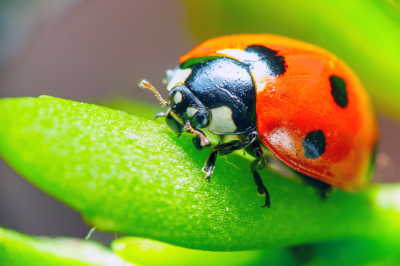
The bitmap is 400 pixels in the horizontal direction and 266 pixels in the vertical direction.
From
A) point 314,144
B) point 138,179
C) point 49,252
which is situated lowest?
point 49,252

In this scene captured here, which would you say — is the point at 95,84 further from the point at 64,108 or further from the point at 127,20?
the point at 64,108

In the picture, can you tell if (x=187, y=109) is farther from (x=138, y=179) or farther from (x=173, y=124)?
(x=138, y=179)

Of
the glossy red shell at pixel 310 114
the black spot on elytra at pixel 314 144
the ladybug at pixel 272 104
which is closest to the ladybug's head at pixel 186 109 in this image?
the ladybug at pixel 272 104

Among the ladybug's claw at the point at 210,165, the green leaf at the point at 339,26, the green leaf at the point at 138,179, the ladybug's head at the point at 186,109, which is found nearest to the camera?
the green leaf at the point at 138,179

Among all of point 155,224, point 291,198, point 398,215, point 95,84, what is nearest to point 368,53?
point 398,215

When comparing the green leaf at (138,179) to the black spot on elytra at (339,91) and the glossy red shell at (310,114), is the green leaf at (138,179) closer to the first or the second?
the glossy red shell at (310,114)

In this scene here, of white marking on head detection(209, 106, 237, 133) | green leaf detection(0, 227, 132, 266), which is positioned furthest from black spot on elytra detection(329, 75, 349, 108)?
green leaf detection(0, 227, 132, 266)

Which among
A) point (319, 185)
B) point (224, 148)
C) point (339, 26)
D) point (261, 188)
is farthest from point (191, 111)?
point (339, 26)
